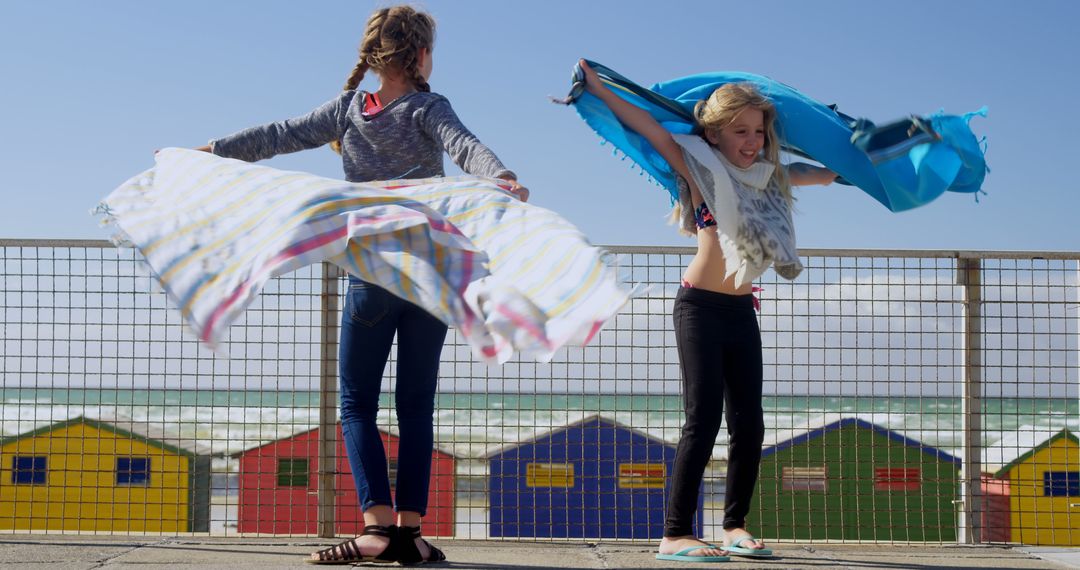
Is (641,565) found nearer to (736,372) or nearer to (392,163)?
(736,372)

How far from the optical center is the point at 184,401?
4801 mm

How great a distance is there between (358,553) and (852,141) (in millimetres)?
2198

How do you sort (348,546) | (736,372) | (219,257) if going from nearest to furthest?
1. (219,257)
2. (348,546)
3. (736,372)

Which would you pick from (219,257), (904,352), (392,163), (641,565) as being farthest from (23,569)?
(904,352)

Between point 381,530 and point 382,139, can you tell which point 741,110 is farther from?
point 381,530

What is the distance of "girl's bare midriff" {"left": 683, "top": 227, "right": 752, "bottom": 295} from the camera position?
3559 mm

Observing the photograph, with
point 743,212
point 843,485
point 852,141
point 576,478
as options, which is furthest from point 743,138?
point 843,485

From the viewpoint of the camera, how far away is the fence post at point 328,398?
14.2ft

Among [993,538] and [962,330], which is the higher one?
[962,330]

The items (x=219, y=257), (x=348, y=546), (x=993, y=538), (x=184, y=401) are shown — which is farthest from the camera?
(x=184, y=401)

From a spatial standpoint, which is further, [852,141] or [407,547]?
[852,141]

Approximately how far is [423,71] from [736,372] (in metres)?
1.43

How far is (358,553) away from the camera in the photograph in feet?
10.6

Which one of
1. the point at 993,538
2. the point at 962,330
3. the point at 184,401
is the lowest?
the point at 993,538
